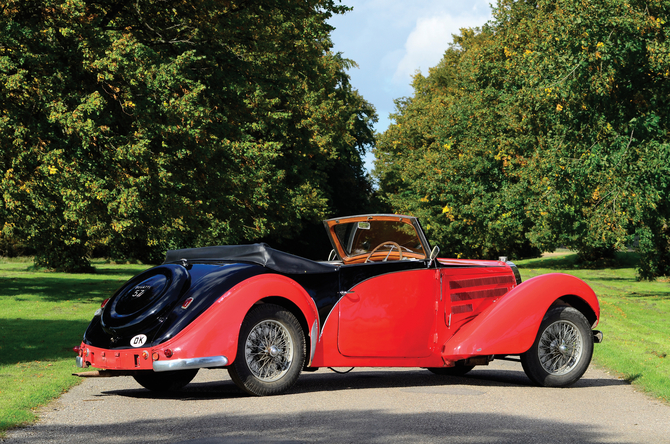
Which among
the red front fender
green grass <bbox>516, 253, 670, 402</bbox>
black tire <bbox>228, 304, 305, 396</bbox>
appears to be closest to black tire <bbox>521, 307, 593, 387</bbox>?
the red front fender

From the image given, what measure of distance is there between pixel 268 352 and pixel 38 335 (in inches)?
299

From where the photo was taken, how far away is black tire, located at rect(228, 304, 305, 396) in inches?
249

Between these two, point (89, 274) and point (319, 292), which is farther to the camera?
point (89, 274)

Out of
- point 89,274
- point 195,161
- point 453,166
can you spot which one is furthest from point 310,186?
point 195,161

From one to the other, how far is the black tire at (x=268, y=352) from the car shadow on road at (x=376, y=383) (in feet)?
1.06

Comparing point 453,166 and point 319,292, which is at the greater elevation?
point 453,166

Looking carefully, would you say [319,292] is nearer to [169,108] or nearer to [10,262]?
[169,108]

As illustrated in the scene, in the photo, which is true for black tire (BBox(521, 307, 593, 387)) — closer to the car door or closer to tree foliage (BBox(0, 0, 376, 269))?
the car door

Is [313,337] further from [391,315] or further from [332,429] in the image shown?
[332,429]

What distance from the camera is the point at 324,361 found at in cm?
678

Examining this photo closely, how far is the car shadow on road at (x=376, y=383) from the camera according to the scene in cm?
704

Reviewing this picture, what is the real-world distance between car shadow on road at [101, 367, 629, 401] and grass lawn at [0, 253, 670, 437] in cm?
79

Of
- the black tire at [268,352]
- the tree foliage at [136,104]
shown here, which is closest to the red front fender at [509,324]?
the black tire at [268,352]

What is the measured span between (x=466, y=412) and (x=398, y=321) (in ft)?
4.73
